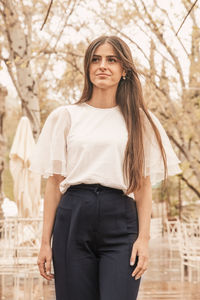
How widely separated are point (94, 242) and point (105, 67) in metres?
0.86

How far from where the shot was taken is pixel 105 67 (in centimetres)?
315

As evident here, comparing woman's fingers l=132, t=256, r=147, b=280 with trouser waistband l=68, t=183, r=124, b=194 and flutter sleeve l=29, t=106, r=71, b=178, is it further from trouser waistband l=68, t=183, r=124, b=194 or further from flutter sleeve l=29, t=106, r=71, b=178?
flutter sleeve l=29, t=106, r=71, b=178

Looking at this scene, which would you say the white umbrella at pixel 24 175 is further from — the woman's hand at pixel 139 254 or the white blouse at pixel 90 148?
the woman's hand at pixel 139 254

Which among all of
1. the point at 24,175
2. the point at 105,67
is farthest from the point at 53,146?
the point at 24,175

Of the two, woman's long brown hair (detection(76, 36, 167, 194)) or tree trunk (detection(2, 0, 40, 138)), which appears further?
tree trunk (detection(2, 0, 40, 138))

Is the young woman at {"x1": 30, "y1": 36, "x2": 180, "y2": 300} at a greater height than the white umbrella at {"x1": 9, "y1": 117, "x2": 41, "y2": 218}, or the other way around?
the white umbrella at {"x1": 9, "y1": 117, "x2": 41, "y2": 218}

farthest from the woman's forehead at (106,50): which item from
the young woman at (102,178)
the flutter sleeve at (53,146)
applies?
the flutter sleeve at (53,146)

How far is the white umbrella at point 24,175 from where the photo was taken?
32.8ft

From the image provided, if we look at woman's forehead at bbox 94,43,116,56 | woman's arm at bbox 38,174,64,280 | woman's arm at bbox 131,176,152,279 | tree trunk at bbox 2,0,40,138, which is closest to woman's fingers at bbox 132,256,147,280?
woman's arm at bbox 131,176,152,279

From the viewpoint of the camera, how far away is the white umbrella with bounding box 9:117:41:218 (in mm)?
10008

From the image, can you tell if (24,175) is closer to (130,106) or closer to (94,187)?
(130,106)

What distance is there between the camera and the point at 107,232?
9.52 feet

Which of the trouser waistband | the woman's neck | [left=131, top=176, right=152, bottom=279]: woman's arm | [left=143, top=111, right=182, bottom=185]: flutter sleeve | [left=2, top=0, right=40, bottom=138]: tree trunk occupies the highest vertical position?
[left=2, top=0, right=40, bottom=138]: tree trunk

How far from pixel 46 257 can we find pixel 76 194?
357 millimetres
